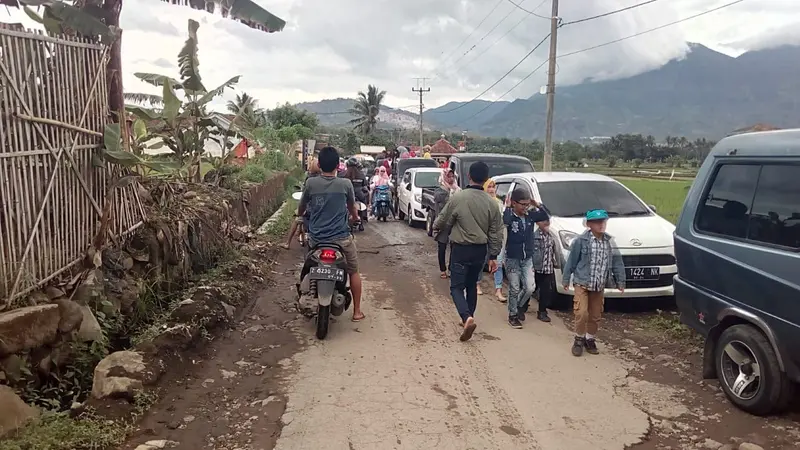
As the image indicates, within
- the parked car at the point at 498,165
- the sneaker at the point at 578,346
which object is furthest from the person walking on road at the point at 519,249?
the parked car at the point at 498,165

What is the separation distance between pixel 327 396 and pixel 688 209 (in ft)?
11.6

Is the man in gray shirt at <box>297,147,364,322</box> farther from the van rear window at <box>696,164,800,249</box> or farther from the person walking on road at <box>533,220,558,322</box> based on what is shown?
the van rear window at <box>696,164,800,249</box>

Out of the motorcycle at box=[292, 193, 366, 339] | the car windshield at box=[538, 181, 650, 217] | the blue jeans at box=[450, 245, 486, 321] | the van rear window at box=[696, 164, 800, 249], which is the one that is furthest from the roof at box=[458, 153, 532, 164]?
the van rear window at box=[696, 164, 800, 249]

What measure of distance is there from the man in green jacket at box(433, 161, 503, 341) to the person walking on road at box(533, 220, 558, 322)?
785mm

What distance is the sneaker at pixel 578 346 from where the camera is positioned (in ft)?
19.4

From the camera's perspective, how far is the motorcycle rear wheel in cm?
630

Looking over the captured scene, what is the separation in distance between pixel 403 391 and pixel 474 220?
2164mm

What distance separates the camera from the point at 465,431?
166 inches

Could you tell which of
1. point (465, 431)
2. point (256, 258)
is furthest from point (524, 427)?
point (256, 258)

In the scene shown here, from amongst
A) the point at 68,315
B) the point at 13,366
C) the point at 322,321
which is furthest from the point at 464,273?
the point at 13,366

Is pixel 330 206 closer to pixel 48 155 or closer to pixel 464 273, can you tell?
pixel 464 273

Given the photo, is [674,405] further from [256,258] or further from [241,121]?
[241,121]

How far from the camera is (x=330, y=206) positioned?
658 centimetres

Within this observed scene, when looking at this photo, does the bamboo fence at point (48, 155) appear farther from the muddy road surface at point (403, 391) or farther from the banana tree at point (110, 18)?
the muddy road surface at point (403, 391)
